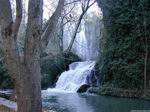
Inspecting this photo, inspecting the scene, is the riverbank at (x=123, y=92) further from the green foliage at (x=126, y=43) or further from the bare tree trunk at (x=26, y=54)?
the bare tree trunk at (x=26, y=54)

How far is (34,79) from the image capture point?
6.26 m

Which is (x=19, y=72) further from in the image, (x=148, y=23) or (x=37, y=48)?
(x=148, y=23)

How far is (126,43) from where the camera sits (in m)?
19.9

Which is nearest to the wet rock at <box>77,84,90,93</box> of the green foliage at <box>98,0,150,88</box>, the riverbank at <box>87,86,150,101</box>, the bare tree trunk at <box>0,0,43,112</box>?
the riverbank at <box>87,86,150,101</box>

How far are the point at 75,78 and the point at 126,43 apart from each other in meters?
4.85

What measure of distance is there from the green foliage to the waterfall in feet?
5.46

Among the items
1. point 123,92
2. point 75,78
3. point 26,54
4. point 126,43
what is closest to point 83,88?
point 75,78

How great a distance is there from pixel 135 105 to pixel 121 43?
641 centimetres

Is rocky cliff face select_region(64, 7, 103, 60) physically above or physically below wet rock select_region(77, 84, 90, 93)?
above

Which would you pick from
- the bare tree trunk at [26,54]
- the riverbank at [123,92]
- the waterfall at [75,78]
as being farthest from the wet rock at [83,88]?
the bare tree trunk at [26,54]

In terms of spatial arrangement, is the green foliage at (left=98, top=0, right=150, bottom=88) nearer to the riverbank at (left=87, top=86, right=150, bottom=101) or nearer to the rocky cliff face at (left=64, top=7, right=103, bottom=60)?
the riverbank at (left=87, top=86, right=150, bottom=101)

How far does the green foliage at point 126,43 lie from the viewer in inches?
752

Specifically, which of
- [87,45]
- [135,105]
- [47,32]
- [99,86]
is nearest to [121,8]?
[99,86]

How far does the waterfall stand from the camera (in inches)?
872
